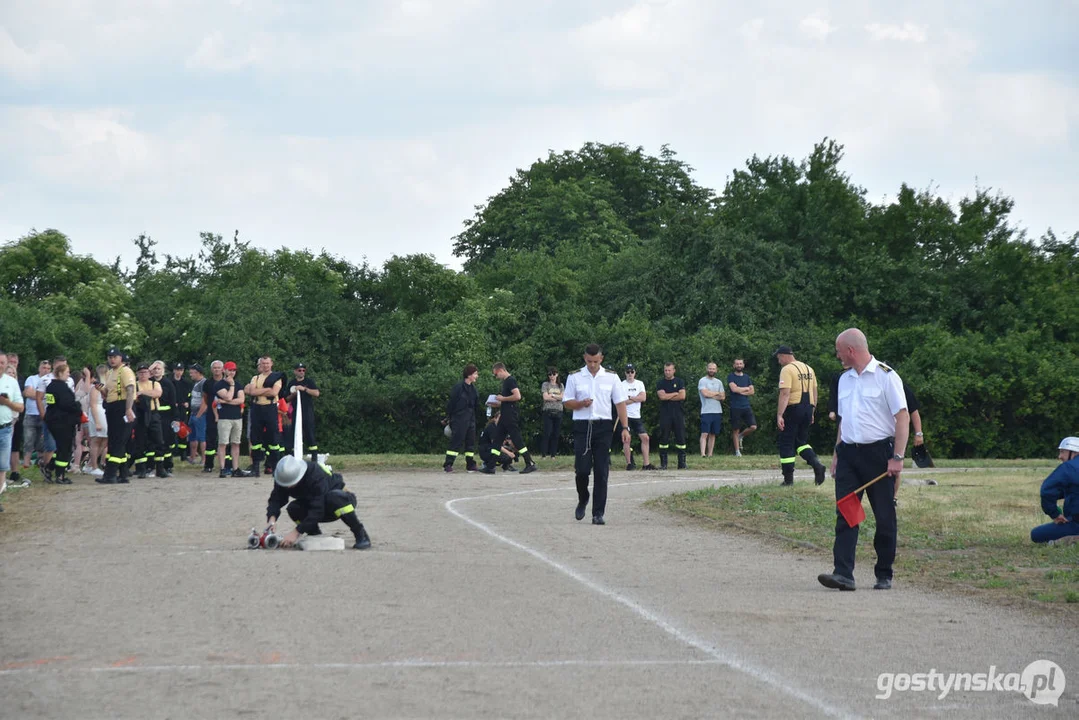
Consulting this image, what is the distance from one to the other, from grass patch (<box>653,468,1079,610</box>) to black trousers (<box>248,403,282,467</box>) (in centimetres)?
777

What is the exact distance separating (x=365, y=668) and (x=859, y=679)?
8.47 feet

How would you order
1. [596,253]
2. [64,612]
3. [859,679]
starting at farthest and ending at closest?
[596,253]
[64,612]
[859,679]

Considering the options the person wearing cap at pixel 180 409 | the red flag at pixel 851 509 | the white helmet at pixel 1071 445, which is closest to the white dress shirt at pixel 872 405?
the red flag at pixel 851 509

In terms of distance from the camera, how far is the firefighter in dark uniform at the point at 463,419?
2577 cm

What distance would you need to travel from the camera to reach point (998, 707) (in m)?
6.35

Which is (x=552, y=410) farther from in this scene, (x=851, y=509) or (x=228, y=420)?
(x=851, y=509)

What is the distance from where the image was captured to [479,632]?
8055 mm

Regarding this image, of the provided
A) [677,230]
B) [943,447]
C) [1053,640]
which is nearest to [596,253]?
[677,230]

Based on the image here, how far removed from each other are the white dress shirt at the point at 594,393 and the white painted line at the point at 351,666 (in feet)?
26.6

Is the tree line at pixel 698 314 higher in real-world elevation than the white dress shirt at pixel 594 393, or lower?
higher

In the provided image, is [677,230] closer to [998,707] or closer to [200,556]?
[200,556]

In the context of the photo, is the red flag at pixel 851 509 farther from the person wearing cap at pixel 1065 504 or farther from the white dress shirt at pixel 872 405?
the person wearing cap at pixel 1065 504

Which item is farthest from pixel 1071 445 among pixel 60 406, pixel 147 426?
pixel 147 426

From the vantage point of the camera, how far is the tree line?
3553cm
